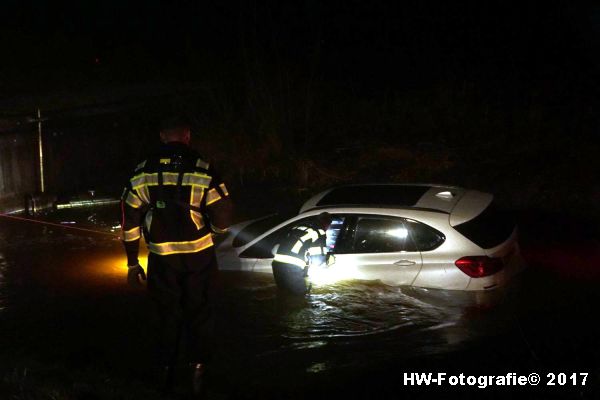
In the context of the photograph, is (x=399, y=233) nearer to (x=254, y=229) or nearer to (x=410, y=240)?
(x=410, y=240)

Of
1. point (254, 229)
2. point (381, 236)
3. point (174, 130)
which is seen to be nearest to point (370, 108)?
point (254, 229)

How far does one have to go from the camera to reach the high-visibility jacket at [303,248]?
7.62 m

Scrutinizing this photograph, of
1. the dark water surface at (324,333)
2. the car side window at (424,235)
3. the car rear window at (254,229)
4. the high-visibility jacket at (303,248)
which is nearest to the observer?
the dark water surface at (324,333)

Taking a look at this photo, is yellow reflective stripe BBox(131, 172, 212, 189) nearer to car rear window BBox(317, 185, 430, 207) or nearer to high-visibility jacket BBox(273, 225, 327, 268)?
high-visibility jacket BBox(273, 225, 327, 268)

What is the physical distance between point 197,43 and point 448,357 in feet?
61.8

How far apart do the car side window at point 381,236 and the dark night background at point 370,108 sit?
2.35 metres

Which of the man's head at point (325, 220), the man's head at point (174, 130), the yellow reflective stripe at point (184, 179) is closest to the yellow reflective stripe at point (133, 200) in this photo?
the yellow reflective stripe at point (184, 179)

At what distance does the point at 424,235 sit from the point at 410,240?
15cm

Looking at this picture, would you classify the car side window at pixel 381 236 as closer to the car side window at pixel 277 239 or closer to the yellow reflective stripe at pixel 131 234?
the car side window at pixel 277 239

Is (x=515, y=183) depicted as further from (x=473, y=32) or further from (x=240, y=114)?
(x=473, y=32)

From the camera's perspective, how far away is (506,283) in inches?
289

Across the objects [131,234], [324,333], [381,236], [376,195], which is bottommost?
[324,333]

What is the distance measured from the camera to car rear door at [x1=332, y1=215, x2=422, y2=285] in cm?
752

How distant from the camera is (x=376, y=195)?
8141 mm
